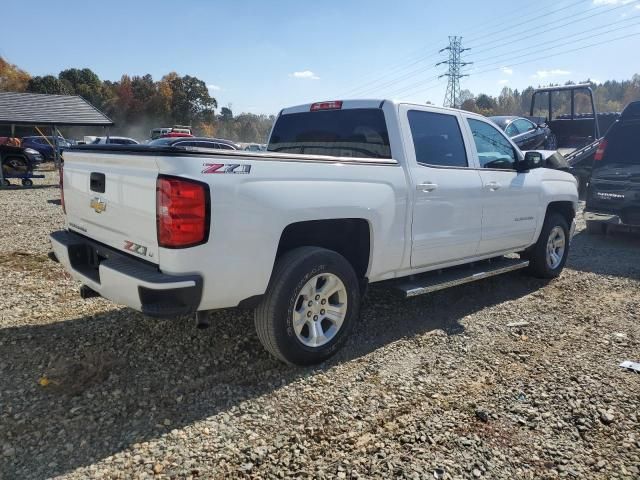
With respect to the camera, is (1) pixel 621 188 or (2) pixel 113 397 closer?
(2) pixel 113 397

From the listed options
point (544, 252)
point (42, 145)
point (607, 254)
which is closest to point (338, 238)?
point (544, 252)

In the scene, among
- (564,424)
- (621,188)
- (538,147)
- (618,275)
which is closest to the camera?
(564,424)

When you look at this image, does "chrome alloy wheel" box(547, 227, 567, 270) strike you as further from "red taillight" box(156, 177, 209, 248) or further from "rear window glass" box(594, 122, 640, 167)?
"red taillight" box(156, 177, 209, 248)

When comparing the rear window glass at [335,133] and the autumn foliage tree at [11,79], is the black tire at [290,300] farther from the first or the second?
the autumn foliage tree at [11,79]

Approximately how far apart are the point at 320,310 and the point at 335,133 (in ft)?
5.87

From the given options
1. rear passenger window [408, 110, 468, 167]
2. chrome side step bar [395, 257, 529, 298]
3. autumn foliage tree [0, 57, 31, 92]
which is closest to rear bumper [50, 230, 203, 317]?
chrome side step bar [395, 257, 529, 298]

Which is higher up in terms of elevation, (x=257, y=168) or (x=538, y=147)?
(x=538, y=147)

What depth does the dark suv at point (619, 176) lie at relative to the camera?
8016mm

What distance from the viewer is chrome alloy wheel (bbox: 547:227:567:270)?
5.94 metres

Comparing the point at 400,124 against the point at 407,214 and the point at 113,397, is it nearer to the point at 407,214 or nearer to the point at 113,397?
the point at 407,214

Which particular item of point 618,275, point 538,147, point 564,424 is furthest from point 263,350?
point 538,147

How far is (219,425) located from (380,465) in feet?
3.18

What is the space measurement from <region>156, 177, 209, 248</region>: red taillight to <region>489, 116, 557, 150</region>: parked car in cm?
1193

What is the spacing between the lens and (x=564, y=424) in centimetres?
291
